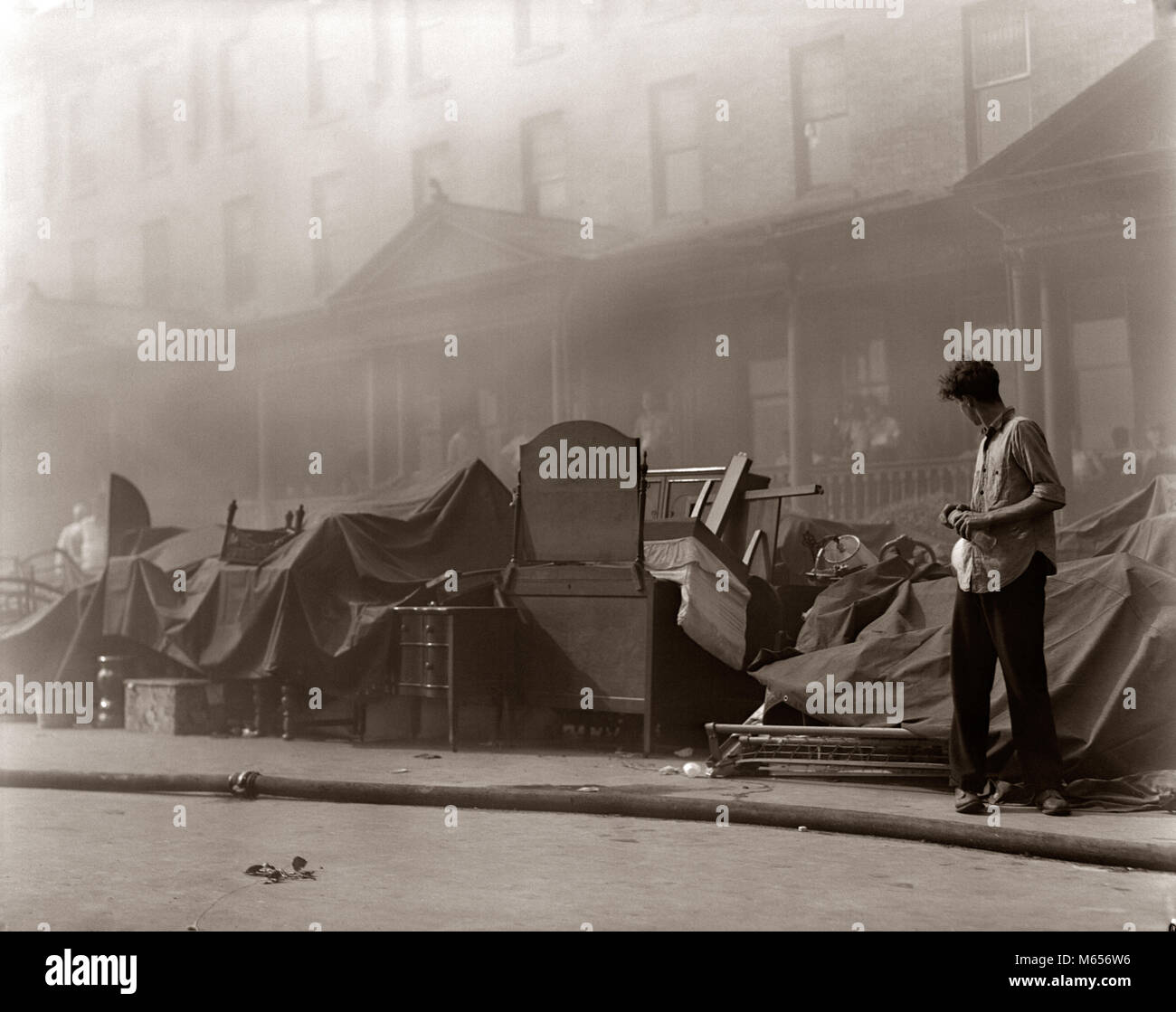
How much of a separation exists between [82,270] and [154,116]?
25.9 feet

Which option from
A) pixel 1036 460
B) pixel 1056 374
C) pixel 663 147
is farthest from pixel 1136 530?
pixel 663 147

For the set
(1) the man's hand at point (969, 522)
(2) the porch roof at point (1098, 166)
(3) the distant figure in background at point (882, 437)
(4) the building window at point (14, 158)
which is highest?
(4) the building window at point (14, 158)

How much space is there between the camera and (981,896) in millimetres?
4664

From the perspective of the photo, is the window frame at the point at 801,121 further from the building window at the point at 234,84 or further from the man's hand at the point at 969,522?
the man's hand at the point at 969,522

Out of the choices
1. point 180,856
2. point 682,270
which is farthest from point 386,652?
point 682,270

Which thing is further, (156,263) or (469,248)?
(156,263)

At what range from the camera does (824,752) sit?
771 cm

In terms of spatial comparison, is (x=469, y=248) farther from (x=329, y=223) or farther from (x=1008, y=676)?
→ (x=1008, y=676)

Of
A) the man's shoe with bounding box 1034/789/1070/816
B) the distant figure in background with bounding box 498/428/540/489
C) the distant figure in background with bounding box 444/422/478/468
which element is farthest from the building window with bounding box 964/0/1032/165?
the man's shoe with bounding box 1034/789/1070/816

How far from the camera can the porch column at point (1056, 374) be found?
14.3 meters

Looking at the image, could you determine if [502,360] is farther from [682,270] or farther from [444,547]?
[444,547]

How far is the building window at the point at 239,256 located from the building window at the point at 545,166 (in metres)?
6.58

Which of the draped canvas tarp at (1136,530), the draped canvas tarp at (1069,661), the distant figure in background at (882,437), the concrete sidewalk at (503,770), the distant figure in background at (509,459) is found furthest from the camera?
the distant figure in background at (509,459)

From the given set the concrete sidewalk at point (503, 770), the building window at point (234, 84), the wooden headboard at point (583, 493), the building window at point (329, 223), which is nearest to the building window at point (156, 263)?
the building window at point (234, 84)
